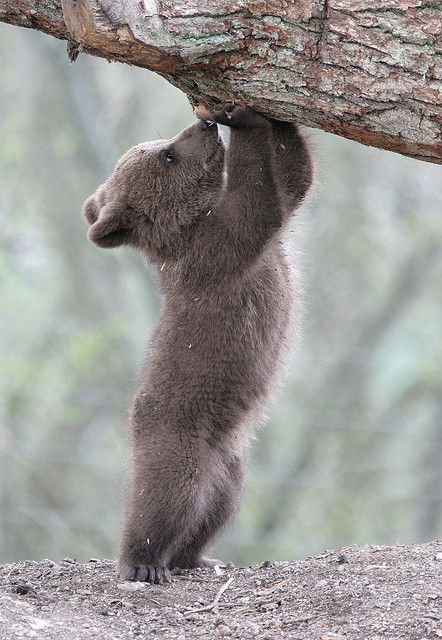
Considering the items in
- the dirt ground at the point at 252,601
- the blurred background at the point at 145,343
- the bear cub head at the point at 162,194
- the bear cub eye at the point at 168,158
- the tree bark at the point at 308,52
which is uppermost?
the blurred background at the point at 145,343

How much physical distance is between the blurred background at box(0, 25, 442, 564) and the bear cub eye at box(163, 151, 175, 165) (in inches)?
318

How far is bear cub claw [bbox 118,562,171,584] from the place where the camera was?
20.1 feet

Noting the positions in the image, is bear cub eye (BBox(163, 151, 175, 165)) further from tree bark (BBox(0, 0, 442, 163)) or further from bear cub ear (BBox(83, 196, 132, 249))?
tree bark (BBox(0, 0, 442, 163))

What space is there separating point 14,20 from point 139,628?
2790 millimetres

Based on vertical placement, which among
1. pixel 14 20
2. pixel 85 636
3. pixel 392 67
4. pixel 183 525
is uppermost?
pixel 14 20

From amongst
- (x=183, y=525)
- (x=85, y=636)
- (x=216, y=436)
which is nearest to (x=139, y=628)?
(x=85, y=636)

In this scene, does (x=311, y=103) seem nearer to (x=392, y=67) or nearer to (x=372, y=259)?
(x=392, y=67)

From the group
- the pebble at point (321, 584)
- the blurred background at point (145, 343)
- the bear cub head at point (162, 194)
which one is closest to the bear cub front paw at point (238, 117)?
the bear cub head at point (162, 194)

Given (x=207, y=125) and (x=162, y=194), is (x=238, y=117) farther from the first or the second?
(x=162, y=194)

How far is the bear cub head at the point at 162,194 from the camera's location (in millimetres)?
6398

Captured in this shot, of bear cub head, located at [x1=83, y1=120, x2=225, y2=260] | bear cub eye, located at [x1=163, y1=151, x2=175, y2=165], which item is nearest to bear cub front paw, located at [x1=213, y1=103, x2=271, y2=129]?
bear cub head, located at [x1=83, y1=120, x2=225, y2=260]

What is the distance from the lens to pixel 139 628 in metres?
5.12

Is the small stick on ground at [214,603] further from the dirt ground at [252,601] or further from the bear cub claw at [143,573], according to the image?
the bear cub claw at [143,573]

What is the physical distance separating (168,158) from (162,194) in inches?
8.3
